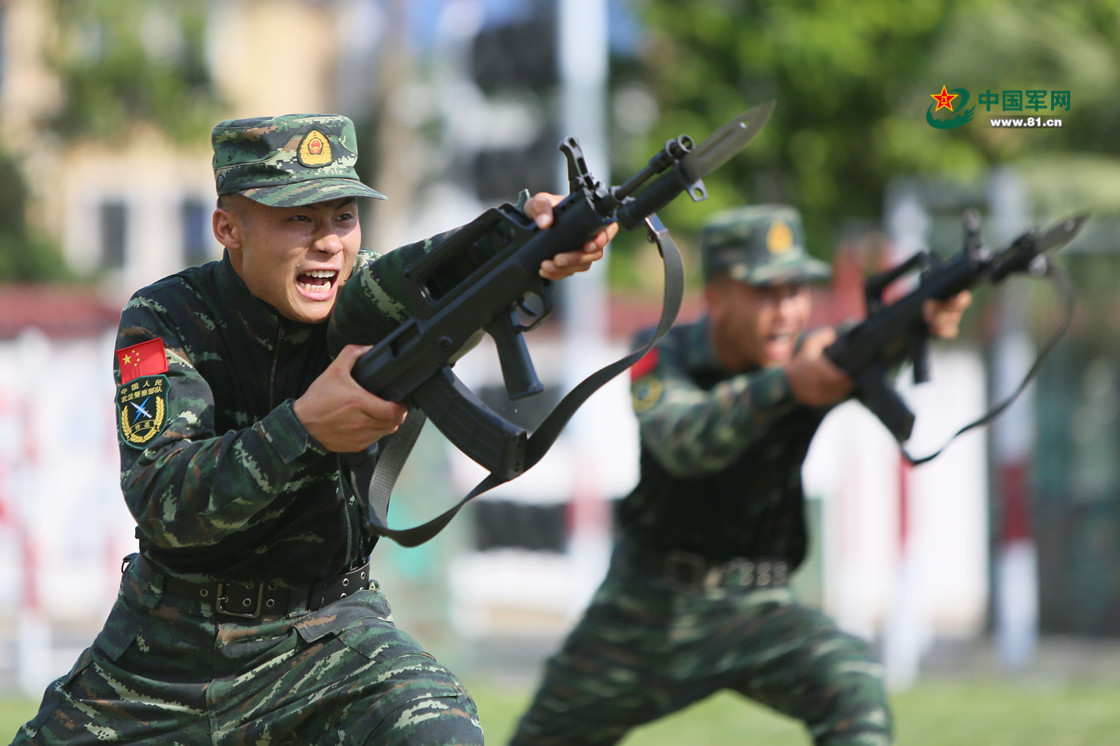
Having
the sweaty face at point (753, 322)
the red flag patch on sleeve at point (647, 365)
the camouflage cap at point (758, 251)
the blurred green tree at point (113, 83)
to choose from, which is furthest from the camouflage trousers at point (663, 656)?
the blurred green tree at point (113, 83)

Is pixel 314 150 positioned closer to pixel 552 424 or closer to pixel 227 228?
pixel 227 228

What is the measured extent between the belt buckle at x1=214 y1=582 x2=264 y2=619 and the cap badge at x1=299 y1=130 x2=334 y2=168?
3.17 ft

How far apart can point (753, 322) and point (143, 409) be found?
247 centimetres

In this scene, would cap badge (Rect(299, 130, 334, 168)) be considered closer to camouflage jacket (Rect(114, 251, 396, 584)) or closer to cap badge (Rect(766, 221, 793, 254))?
camouflage jacket (Rect(114, 251, 396, 584))

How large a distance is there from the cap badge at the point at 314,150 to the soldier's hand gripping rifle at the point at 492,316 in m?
0.35

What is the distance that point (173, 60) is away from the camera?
22.2 meters

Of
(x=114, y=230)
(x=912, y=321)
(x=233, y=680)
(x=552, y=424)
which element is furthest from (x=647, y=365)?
(x=114, y=230)

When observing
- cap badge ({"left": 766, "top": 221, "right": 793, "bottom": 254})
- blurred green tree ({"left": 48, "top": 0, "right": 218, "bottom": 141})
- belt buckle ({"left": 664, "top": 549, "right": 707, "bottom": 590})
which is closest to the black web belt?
belt buckle ({"left": 664, "top": 549, "right": 707, "bottom": 590})

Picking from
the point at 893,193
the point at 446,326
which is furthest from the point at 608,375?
the point at 893,193

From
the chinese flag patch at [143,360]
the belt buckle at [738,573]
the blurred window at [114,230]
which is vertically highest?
the blurred window at [114,230]

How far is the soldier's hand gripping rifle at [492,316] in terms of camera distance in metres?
3.00

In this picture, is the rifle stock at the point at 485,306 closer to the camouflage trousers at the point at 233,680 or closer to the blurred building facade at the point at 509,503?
the camouflage trousers at the point at 233,680

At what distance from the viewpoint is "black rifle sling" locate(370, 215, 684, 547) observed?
10.1ft

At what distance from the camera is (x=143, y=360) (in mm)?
3326
